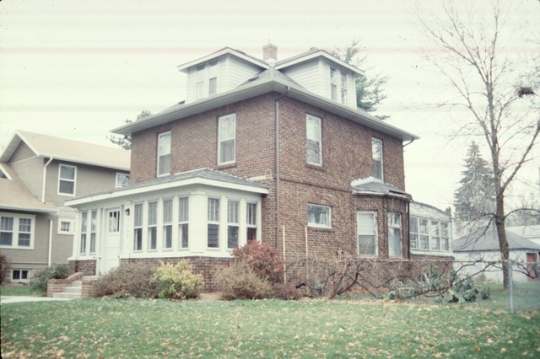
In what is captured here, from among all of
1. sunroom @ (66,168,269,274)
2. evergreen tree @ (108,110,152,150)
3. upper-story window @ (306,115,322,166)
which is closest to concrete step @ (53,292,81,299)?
sunroom @ (66,168,269,274)

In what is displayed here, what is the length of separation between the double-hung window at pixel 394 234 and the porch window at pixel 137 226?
9096mm

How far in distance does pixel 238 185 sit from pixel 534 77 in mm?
9469

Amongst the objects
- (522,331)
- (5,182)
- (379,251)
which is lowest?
(522,331)

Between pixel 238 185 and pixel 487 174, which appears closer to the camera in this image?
pixel 238 185

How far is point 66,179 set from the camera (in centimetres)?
2692

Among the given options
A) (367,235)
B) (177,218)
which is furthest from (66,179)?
(367,235)

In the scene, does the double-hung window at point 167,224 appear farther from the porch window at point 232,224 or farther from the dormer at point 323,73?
the dormer at point 323,73

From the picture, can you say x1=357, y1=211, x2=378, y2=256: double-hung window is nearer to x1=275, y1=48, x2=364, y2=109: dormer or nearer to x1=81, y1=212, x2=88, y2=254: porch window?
x1=275, y1=48, x2=364, y2=109: dormer

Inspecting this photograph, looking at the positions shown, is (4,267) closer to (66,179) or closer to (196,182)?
(66,179)

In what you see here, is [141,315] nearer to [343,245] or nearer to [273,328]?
[273,328]

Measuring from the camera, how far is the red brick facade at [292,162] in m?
16.7

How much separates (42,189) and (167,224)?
13.0 meters

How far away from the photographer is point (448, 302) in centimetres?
1289

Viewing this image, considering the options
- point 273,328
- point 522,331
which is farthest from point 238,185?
point 522,331
